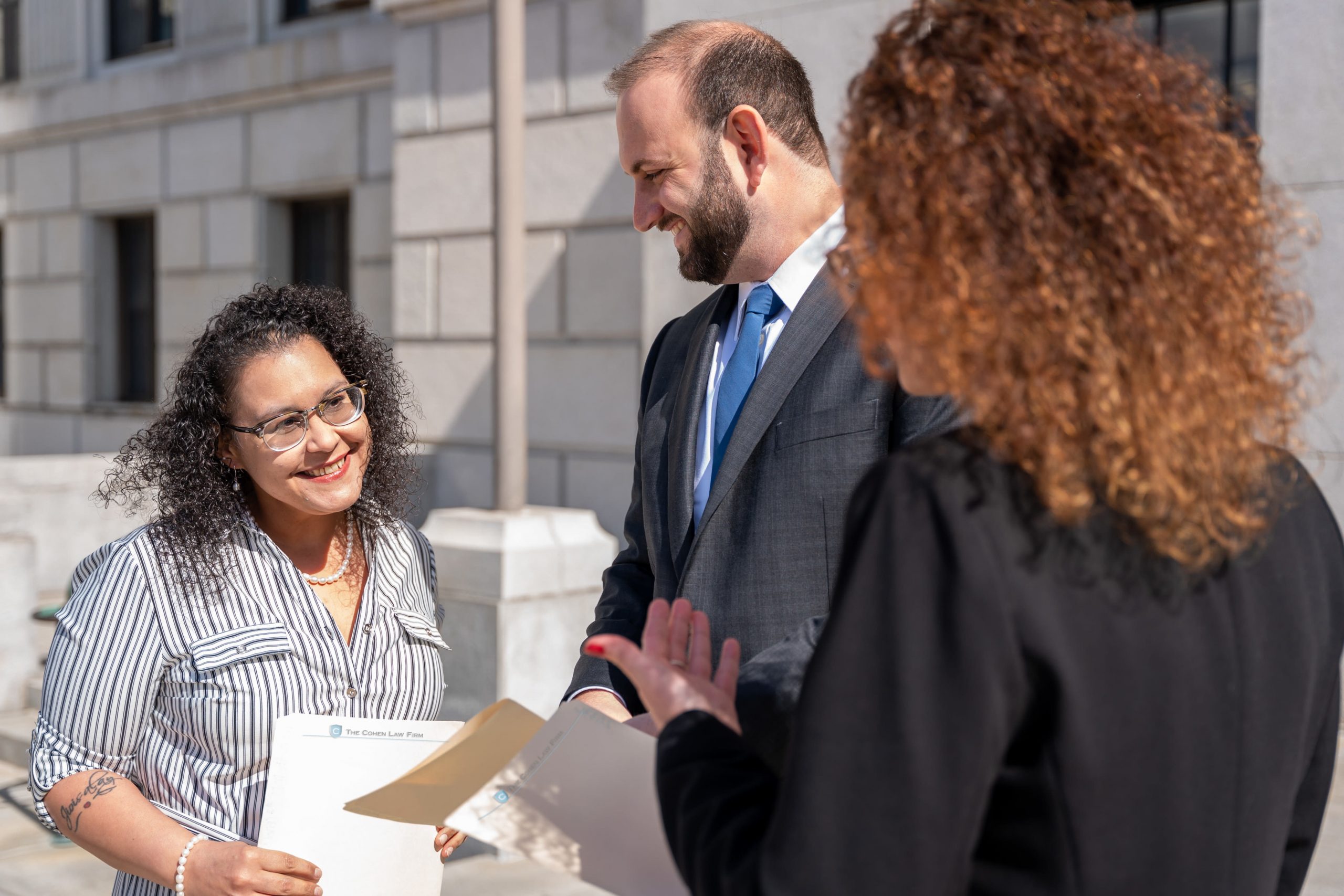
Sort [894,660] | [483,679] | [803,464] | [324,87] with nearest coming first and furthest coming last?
[894,660] < [803,464] < [483,679] < [324,87]

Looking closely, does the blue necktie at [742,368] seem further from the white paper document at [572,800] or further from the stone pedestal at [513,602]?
the stone pedestal at [513,602]

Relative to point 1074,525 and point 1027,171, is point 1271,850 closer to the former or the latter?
point 1074,525

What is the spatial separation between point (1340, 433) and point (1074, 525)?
4716 mm

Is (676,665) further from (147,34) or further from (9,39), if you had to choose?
(9,39)

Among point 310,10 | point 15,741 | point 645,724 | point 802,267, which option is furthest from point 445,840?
point 310,10

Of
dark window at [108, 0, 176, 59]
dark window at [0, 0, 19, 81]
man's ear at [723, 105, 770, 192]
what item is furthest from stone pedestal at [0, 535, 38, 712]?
dark window at [0, 0, 19, 81]

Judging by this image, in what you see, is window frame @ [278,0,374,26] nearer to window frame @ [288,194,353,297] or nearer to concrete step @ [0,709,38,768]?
window frame @ [288,194,353,297]

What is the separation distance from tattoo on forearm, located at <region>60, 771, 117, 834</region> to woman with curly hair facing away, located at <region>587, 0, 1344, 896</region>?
1.23 m

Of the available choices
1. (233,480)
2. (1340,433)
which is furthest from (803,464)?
(1340,433)

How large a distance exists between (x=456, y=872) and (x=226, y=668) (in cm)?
262

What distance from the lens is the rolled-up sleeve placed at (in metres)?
2.00

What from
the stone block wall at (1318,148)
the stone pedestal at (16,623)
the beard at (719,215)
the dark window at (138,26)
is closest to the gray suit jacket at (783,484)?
the beard at (719,215)

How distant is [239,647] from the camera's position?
2.04m

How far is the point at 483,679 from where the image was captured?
5.03 m
